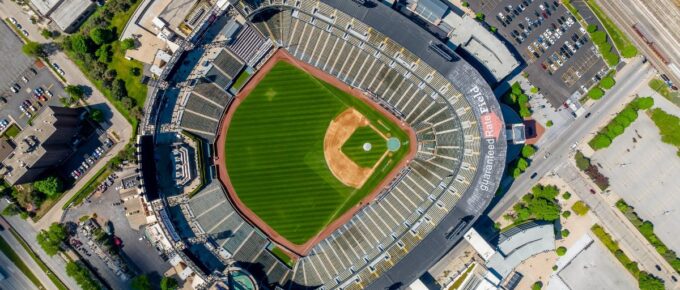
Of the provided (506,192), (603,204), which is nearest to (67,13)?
(506,192)

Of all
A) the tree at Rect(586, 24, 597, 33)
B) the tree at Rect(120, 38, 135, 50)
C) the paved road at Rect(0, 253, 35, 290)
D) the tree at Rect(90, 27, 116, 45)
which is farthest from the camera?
the tree at Rect(586, 24, 597, 33)

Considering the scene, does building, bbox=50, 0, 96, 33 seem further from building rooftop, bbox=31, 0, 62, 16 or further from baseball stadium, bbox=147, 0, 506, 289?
baseball stadium, bbox=147, 0, 506, 289

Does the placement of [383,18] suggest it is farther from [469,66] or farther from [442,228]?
[442,228]

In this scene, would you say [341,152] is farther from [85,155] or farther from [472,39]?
[85,155]

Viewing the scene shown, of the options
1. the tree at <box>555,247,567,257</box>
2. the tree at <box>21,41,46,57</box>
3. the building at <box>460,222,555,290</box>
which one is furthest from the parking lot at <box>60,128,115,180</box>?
the tree at <box>555,247,567,257</box>

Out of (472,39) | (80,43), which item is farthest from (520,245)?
(80,43)
